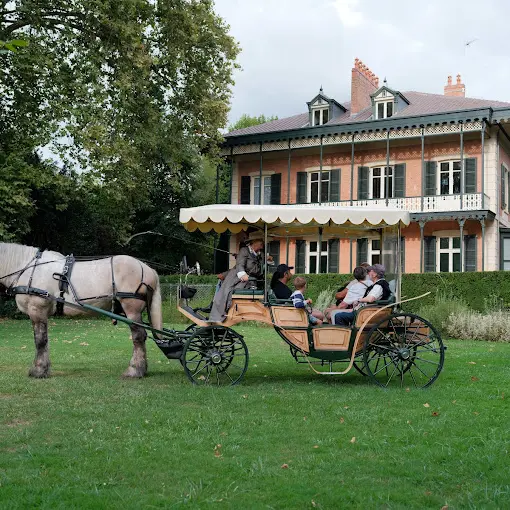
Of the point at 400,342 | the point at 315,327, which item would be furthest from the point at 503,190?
the point at 315,327

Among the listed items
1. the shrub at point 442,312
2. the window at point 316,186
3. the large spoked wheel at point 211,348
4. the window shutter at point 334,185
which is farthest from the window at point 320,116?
the large spoked wheel at point 211,348

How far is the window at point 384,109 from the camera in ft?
96.7

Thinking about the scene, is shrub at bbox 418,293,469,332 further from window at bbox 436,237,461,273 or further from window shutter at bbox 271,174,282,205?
window shutter at bbox 271,174,282,205

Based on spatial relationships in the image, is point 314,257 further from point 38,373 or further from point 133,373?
point 38,373

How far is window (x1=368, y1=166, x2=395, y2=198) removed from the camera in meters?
29.5

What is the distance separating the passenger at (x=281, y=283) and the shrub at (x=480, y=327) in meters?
9.72

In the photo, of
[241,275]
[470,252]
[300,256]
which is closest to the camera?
[241,275]

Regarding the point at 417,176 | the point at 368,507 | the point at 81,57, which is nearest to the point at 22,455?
the point at 368,507

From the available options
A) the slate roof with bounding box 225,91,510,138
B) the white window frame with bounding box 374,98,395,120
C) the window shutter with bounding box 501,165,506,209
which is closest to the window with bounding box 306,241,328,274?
the slate roof with bounding box 225,91,510,138

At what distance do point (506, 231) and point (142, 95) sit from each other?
1582 centimetres

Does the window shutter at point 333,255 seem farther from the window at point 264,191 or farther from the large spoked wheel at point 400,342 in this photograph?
the large spoked wheel at point 400,342

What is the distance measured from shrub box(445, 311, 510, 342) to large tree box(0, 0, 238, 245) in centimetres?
1129

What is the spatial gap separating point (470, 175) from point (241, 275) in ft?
70.1

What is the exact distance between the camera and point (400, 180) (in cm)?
2916
